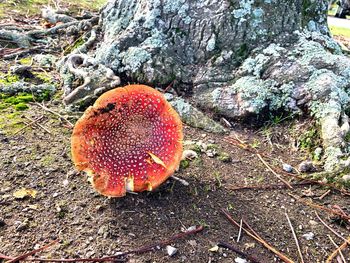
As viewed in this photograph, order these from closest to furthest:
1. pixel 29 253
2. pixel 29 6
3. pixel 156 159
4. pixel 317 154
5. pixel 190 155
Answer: pixel 29 253, pixel 156 159, pixel 190 155, pixel 317 154, pixel 29 6

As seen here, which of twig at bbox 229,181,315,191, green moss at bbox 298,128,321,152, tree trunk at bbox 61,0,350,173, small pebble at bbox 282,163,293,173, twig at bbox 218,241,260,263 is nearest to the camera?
twig at bbox 218,241,260,263

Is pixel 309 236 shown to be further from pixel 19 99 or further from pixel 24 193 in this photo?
pixel 19 99

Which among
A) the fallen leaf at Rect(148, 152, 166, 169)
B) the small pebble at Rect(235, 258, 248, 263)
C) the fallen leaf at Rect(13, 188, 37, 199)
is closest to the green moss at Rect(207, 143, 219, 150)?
the fallen leaf at Rect(148, 152, 166, 169)

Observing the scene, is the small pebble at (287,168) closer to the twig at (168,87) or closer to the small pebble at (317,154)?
the small pebble at (317,154)

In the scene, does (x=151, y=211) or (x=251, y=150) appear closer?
(x=151, y=211)

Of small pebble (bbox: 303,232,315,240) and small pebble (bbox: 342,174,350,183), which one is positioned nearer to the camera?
small pebble (bbox: 303,232,315,240)

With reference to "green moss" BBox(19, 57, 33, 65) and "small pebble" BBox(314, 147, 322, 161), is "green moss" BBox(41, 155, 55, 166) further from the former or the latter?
"small pebble" BBox(314, 147, 322, 161)

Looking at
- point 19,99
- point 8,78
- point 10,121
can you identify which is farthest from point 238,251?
point 8,78
